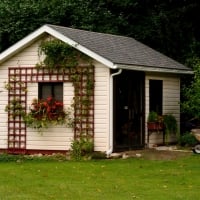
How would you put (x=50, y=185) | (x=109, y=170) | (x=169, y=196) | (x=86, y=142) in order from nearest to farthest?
(x=169, y=196)
(x=50, y=185)
(x=109, y=170)
(x=86, y=142)

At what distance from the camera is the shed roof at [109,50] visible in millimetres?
19969

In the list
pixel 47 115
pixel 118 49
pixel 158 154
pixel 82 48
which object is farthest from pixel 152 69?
pixel 47 115

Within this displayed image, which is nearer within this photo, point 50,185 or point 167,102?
point 50,185

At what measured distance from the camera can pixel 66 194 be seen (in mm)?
12008

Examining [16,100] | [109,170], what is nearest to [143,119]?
[16,100]

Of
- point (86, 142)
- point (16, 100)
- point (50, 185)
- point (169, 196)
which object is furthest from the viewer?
point (16, 100)

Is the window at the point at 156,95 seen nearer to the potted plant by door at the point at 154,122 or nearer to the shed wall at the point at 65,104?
the potted plant by door at the point at 154,122

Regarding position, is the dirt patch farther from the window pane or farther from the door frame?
the window pane

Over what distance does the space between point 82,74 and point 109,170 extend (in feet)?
16.4

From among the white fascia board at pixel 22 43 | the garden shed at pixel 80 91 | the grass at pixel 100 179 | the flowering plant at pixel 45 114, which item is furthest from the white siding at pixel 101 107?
the white fascia board at pixel 22 43

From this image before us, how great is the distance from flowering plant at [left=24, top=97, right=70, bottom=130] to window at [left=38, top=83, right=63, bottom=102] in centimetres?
22

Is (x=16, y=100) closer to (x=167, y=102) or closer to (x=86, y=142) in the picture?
(x=86, y=142)

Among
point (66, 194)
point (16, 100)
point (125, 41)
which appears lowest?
point (66, 194)

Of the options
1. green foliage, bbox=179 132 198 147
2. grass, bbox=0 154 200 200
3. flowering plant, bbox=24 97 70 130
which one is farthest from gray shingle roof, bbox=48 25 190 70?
grass, bbox=0 154 200 200
